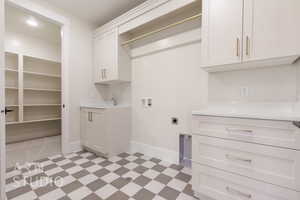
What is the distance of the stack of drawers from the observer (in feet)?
2.99

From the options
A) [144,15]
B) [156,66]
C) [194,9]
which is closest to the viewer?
[194,9]

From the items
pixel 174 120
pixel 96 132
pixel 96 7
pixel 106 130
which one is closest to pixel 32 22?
pixel 96 7

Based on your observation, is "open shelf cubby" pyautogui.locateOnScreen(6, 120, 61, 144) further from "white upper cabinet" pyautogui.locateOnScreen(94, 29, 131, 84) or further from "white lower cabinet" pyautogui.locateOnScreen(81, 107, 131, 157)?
"white upper cabinet" pyautogui.locateOnScreen(94, 29, 131, 84)

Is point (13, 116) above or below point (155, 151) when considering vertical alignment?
above

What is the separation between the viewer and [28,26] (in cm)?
294

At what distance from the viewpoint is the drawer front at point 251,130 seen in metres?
0.91

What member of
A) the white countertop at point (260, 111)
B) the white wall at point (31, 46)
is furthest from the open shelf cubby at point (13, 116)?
the white countertop at point (260, 111)

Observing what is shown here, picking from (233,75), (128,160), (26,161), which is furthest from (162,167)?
(26,161)

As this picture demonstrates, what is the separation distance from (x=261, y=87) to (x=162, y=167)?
152cm

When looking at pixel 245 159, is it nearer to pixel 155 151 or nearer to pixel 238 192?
pixel 238 192

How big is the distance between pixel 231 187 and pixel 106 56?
2530 millimetres

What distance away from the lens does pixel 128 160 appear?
2.08m

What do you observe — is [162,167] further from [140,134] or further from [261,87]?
[261,87]

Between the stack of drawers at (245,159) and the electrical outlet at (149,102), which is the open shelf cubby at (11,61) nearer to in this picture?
the electrical outlet at (149,102)
